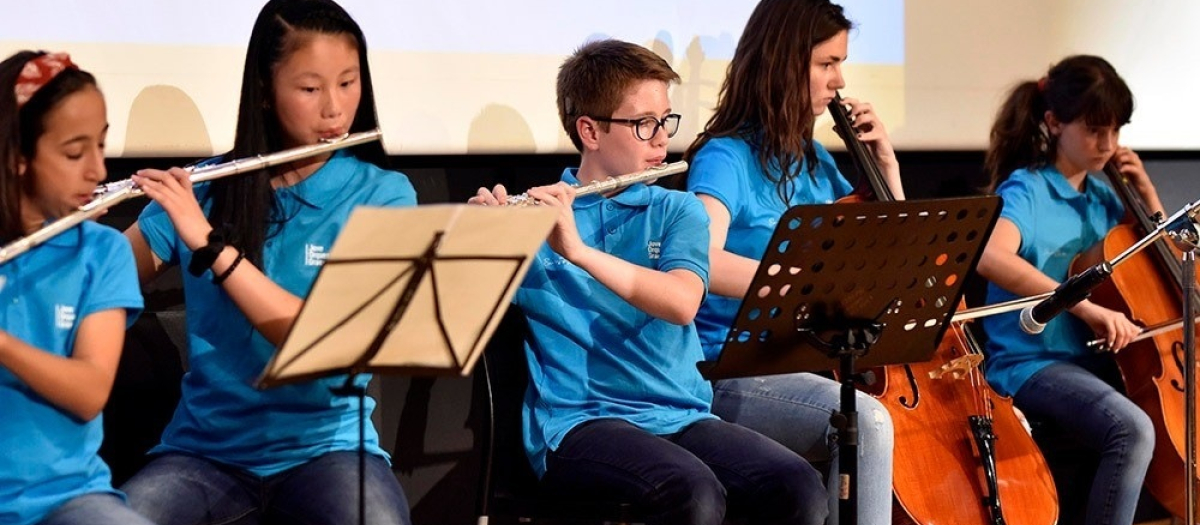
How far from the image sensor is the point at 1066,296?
2787 millimetres

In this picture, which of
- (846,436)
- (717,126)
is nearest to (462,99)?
(717,126)

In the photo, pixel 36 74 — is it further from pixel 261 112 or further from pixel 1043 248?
pixel 1043 248

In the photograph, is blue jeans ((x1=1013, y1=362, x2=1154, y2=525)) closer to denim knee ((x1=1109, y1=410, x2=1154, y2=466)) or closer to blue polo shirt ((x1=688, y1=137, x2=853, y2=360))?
denim knee ((x1=1109, y1=410, x2=1154, y2=466))

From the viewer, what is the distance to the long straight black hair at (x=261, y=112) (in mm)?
2371

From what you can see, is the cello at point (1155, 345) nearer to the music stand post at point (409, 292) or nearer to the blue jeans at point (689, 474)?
the blue jeans at point (689, 474)

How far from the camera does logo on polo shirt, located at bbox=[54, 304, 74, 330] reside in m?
2.06

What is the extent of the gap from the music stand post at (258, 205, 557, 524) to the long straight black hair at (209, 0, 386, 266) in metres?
0.52

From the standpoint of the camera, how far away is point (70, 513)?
1.97m

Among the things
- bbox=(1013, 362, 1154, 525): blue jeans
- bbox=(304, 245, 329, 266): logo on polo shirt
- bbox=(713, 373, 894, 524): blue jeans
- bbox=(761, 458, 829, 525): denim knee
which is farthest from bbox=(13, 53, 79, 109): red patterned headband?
bbox=(1013, 362, 1154, 525): blue jeans

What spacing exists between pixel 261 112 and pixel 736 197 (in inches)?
42.9

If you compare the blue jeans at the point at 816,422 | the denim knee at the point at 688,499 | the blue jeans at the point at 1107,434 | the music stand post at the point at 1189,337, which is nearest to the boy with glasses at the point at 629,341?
the denim knee at the point at 688,499

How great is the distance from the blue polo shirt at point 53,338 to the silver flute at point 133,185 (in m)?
0.04

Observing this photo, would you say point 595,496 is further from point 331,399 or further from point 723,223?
point 723,223

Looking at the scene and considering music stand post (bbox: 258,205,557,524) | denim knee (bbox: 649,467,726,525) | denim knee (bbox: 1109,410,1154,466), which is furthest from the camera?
denim knee (bbox: 1109,410,1154,466)
